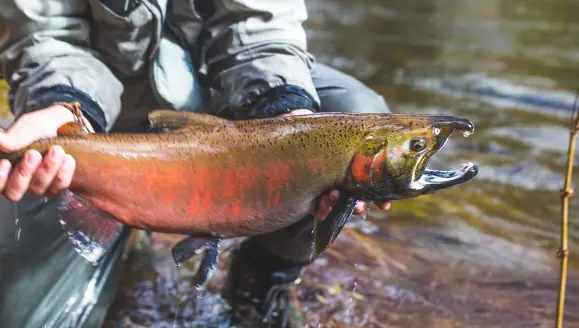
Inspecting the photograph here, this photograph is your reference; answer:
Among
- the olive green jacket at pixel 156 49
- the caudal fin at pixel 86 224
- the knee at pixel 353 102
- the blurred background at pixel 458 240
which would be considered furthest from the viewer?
the blurred background at pixel 458 240

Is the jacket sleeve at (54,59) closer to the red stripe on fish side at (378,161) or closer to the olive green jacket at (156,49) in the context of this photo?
the olive green jacket at (156,49)

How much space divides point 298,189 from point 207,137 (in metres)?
0.25

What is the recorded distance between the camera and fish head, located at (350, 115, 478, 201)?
4.94 ft

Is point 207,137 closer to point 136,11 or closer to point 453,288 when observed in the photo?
point 136,11

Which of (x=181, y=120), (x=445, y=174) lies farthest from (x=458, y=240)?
(x=181, y=120)

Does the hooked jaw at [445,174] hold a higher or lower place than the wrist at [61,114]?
higher

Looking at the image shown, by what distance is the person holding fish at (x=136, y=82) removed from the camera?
191 cm

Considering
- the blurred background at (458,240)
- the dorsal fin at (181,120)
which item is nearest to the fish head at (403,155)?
the dorsal fin at (181,120)

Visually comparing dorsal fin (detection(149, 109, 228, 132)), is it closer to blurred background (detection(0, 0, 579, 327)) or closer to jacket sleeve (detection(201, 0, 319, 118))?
jacket sleeve (detection(201, 0, 319, 118))

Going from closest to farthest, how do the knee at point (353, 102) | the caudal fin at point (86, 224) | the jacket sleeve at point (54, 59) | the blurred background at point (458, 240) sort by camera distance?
the caudal fin at point (86, 224), the jacket sleeve at point (54, 59), the knee at point (353, 102), the blurred background at point (458, 240)

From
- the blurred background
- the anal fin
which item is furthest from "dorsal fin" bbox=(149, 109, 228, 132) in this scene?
the blurred background

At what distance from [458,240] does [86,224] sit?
1945mm

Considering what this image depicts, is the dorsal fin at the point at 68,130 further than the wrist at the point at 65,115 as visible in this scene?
No

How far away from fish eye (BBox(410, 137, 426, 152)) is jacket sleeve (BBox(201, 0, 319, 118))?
20.8 inches
